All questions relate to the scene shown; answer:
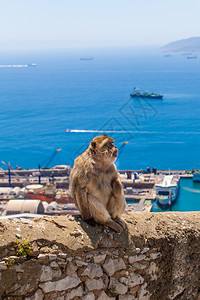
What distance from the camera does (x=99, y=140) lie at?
354 centimetres

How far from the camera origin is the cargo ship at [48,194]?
3634cm

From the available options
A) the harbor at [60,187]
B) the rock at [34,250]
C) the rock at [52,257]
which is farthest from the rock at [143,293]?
the harbor at [60,187]

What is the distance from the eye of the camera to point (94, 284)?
10.5ft

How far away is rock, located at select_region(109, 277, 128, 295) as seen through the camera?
3.27 m

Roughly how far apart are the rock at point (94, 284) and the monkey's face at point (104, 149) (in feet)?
3.20

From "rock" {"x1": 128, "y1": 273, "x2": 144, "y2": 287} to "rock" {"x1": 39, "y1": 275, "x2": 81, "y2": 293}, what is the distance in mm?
460

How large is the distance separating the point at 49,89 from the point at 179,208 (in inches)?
2369

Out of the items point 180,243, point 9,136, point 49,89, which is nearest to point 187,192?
point 9,136

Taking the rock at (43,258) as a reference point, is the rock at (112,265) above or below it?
below

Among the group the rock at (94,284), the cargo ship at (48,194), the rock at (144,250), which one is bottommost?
the cargo ship at (48,194)

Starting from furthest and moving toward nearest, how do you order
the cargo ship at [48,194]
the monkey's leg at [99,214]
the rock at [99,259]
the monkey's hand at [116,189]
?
the cargo ship at [48,194]
the monkey's hand at [116,189]
the monkey's leg at [99,214]
the rock at [99,259]

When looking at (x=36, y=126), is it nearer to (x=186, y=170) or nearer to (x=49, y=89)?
(x=186, y=170)

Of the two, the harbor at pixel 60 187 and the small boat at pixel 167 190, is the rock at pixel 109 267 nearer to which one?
the harbor at pixel 60 187

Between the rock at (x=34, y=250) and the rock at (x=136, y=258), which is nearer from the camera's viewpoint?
the rock at (x=34, y=250)
